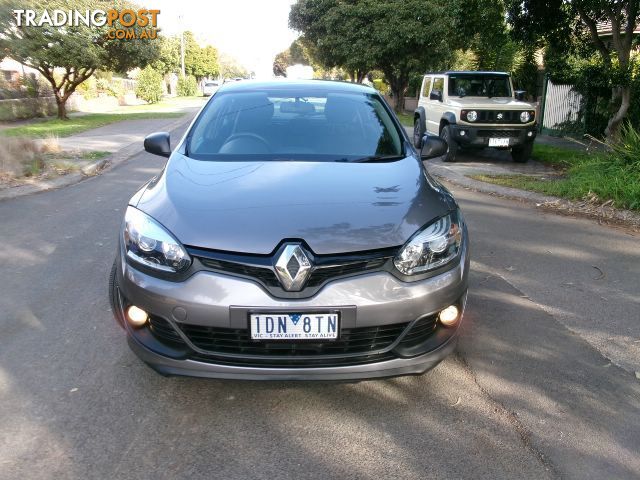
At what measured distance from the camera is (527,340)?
3637mm

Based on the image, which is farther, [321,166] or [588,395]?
[321,166]

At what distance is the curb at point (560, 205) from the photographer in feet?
21.8

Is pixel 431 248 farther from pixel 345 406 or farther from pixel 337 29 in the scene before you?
pixel 337 29

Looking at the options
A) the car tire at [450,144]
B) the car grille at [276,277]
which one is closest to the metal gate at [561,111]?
the car tire at [450,144]

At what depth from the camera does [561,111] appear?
1588 cm

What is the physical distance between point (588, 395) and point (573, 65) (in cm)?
1322

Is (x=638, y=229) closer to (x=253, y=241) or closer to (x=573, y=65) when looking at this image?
(x=253, y=241)

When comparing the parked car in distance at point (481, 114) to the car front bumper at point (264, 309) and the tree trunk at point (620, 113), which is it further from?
the car front bumper at point (264, 309)

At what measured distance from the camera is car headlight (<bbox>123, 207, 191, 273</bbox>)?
102 inches

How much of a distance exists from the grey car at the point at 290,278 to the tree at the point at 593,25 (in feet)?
26.6

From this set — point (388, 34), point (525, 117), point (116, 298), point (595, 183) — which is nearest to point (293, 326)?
point (116, 298)

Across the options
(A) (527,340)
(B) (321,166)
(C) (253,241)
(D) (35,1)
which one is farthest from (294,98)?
(D) (35,1)

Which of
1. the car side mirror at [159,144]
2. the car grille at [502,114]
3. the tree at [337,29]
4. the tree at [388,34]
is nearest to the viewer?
the car side mirror at [159,144]

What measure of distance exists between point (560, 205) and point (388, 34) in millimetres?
16092
